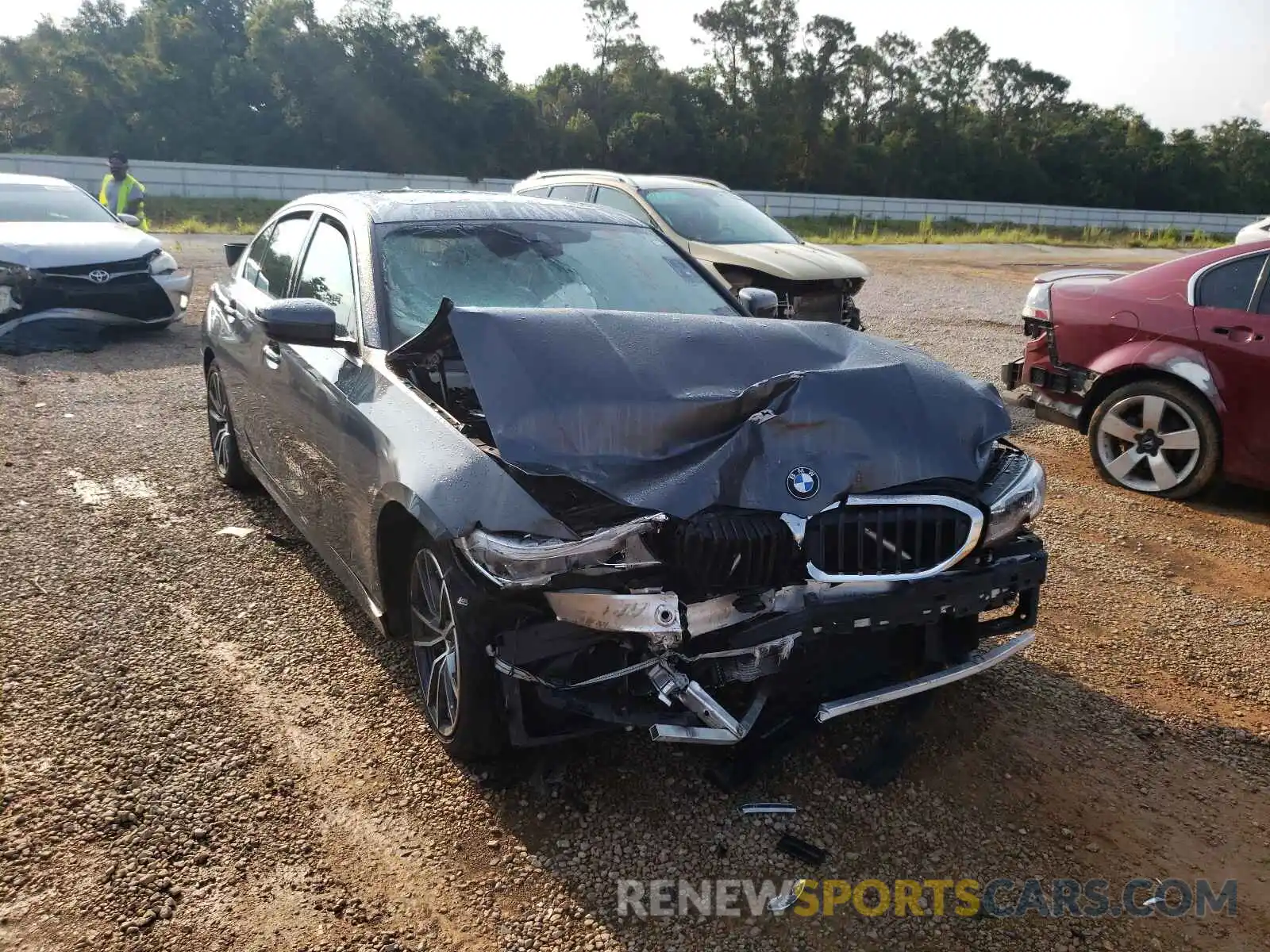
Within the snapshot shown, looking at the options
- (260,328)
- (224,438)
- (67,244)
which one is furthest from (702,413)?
(67,244)

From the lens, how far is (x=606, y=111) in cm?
5806

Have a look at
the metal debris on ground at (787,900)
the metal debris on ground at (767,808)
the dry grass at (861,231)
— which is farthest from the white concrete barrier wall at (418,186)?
the metal debris on ground at (787,900)

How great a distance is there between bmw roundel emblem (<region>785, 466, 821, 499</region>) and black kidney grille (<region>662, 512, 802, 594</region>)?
109mm

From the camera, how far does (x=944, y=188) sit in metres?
67.1

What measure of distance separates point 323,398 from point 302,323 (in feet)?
1.02

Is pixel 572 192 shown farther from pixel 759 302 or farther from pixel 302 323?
pixel 302 323

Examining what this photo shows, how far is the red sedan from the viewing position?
17.9ft

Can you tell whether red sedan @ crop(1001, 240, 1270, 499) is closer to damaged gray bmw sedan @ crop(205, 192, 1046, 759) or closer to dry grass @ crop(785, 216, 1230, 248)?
damaged gray bmw sedan @ crop(205, 192, 1046, 759)

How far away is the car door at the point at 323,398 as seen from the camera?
11.8 ft

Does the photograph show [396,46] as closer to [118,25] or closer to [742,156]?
[118,25]

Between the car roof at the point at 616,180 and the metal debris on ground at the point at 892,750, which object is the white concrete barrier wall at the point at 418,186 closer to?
the car roof at the point at 616,180

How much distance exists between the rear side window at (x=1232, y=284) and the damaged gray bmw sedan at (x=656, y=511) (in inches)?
123

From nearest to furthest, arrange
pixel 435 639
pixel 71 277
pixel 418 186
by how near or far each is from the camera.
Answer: pixel 435 639, pixel 71 277, pixel 418 186

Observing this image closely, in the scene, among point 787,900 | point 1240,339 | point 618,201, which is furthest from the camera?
point 618,201
